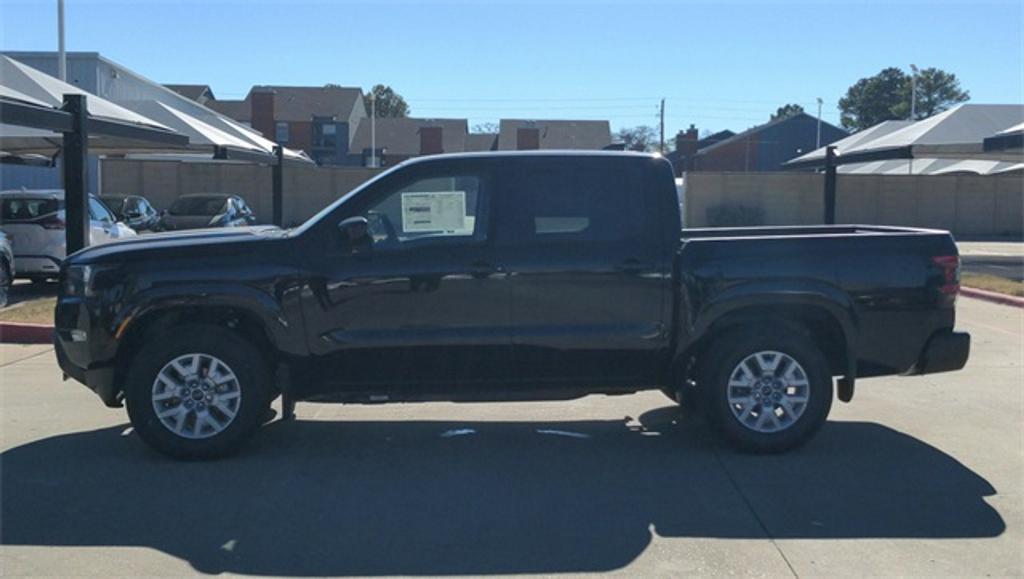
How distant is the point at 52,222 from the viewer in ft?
51.9

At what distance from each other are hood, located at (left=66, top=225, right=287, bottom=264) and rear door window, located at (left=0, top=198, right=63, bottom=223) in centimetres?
976

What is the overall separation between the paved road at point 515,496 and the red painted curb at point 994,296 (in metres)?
8.32

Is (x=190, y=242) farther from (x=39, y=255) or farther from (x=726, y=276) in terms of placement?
(x=39, y=255)

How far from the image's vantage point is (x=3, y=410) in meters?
8.43

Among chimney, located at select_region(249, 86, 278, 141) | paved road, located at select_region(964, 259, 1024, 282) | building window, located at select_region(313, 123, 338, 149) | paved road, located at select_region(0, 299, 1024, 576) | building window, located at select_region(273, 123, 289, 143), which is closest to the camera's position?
paved road, located at select_region(0, 299, 1024, 576)

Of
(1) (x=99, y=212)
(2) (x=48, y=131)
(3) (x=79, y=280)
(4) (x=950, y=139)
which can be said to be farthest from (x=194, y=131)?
(4) (x=950, y=139)

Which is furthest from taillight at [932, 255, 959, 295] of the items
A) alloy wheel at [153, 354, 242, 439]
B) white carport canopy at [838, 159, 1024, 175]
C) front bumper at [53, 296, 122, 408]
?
white carport canopy at [838, 159, 1024, 175]

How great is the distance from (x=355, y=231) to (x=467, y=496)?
187cm

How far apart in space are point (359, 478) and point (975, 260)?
24.3 m

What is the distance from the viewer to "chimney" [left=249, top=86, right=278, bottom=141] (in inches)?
2464

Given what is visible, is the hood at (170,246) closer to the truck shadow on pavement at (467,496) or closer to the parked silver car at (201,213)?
the truck shadow on pavement at (467,496)

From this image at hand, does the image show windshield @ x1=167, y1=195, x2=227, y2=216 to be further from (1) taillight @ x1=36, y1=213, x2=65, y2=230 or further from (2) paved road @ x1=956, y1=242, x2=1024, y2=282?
(2) paved road @ x1=956, y1=242, x2=1024, y2=282

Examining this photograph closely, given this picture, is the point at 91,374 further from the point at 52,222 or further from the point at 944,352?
the point at 52,222

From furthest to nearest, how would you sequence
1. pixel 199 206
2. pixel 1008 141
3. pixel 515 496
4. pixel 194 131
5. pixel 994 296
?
1. pixel 194 131
2. pixel 199 206
3. pixel 1008 141
4. pixel 994 296
5. pixel 515 496
